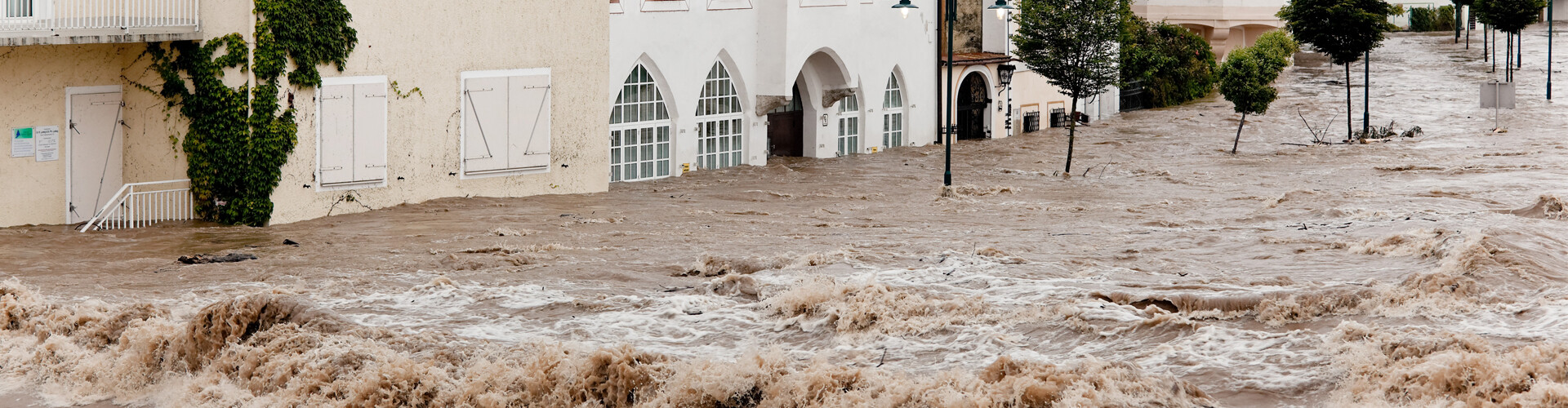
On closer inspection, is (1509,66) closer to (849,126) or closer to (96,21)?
(849,126)

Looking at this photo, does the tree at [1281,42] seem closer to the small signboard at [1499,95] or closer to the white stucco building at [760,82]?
the small signboard at [1499,95]

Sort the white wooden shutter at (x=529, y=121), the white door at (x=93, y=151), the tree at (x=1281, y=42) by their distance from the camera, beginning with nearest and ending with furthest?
the white door at (x=93, y=151) → the white wooden shutter at (x=529, y=121) → the tree at (x=1281, y=42)

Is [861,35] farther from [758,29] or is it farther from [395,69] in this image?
[395,69]

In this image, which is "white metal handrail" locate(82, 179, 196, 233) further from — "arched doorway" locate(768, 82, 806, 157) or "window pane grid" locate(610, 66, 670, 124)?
"arched doorway" locate(768, 82, 806, 157)

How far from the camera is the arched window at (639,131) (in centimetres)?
2806

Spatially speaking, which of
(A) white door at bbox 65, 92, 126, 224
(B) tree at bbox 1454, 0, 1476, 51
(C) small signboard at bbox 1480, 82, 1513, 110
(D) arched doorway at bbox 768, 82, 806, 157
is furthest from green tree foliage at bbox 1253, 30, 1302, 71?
(A) white door at bbox 65, 92, 126, 224

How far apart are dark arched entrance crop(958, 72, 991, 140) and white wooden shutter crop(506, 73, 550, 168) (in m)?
17.8

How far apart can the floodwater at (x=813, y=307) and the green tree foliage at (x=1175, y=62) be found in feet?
85.3

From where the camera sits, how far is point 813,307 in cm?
1345

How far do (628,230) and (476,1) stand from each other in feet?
15.8

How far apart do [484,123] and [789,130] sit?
489 inches

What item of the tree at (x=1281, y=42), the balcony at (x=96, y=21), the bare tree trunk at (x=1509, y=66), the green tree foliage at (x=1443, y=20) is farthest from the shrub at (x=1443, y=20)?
the balcony at (x=96, y=21)

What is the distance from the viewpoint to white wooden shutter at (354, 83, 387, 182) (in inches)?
831

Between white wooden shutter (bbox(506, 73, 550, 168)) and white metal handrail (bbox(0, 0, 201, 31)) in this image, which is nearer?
white metal handrail (bbox(0, 0, 201, 31))
